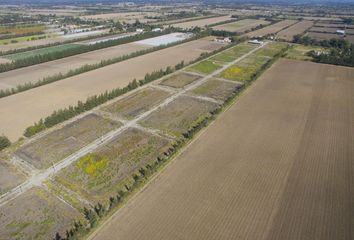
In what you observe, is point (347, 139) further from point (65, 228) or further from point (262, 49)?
point (262, 49)

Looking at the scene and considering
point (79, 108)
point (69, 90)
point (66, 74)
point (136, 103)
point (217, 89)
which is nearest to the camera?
point (79, 108)

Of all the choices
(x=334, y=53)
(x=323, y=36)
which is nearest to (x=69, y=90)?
(x=334, y=53)

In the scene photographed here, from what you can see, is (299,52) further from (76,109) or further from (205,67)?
(76,109)

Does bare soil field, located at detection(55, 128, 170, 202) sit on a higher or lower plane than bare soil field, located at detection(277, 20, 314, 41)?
lower

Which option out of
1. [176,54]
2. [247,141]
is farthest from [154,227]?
[176,54]

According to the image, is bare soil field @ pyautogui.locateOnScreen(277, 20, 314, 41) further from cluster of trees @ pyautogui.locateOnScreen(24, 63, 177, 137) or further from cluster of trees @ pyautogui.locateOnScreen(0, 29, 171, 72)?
cluster of trees @ pyautogui.locateOnScreen(24, 63, 177, 137)

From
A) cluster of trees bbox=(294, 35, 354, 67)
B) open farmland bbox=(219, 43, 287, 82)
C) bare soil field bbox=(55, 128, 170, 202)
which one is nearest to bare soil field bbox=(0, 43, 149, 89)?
bare soil field bbox=(55, 128, 170, 202)
